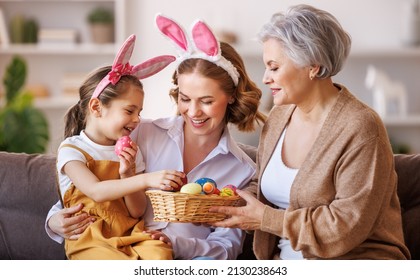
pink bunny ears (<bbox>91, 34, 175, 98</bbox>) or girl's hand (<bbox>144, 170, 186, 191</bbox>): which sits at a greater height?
pink bunny ears (<bbox>91, 34, 175, 98</bbox>)

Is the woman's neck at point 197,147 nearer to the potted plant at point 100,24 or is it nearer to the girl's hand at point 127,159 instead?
the girl's hand at point 127,159

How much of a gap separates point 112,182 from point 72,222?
0.18 metres

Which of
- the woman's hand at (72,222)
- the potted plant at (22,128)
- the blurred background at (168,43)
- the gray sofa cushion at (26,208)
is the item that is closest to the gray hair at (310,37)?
the woman's hand at (72,222)

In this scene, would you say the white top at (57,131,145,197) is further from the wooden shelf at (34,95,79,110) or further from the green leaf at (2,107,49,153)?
the wooden shelf at (34,95,79,110)

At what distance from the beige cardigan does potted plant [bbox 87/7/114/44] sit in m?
3.49

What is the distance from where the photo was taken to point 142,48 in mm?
5266

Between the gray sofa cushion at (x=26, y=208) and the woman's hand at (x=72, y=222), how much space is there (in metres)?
0.25

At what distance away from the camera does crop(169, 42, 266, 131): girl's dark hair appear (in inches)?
78.5

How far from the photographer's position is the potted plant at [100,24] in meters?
5.18

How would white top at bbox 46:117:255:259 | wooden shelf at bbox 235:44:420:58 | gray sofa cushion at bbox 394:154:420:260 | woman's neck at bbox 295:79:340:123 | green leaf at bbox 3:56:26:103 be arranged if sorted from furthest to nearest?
wooden shelf at bbox 235:44:420:58, green leaf at bbox 3:56:26:103, gray sofa cushion at bbox 394:154:420:260, white top at bbox 46:117:255:259, woman's neck at bbox 295:79:340:123

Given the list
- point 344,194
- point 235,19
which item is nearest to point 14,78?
point 235,19

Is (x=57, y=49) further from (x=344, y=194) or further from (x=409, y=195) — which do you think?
(x=344, y=194)

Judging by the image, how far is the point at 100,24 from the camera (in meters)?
5.18

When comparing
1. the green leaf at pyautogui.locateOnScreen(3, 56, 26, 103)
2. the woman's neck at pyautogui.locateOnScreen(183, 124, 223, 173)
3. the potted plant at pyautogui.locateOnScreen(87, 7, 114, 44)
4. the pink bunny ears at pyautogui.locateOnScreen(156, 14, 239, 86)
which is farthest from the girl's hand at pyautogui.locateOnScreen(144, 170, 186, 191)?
the potted plant at pyautogui.locateOnScreen(87, 7, 114, 44)
